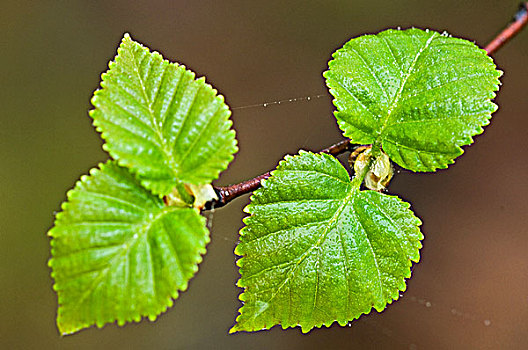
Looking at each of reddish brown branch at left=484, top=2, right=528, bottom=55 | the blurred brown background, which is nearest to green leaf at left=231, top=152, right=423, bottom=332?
reddish brown branch at left=484, top=2, right=528, bottom=55

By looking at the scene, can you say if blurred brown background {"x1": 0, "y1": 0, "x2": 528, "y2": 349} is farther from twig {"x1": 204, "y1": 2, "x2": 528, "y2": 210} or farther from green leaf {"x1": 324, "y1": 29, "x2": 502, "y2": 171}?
green leaf {"x1": 324, "y1": 29, "x2": 502, "y2": 171}

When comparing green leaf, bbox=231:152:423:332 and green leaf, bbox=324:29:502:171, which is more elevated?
green leaf, bbox=324:29:502:171

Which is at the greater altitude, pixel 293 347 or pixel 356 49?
pixel 356 49

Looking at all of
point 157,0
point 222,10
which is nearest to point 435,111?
point 222,10

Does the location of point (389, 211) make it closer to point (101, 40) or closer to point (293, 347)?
point (293, 347)

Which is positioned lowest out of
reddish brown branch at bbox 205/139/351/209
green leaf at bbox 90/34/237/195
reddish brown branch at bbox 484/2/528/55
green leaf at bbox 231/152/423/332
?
green leaf at bbox 231/152/423/332

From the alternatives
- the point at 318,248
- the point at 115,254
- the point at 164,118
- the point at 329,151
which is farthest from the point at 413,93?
the point at 115,254

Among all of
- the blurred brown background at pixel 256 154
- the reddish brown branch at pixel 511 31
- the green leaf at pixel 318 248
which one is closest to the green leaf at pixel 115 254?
the green leaf at pixel 318 248

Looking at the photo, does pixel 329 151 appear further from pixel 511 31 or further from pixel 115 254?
pixel 511 31
